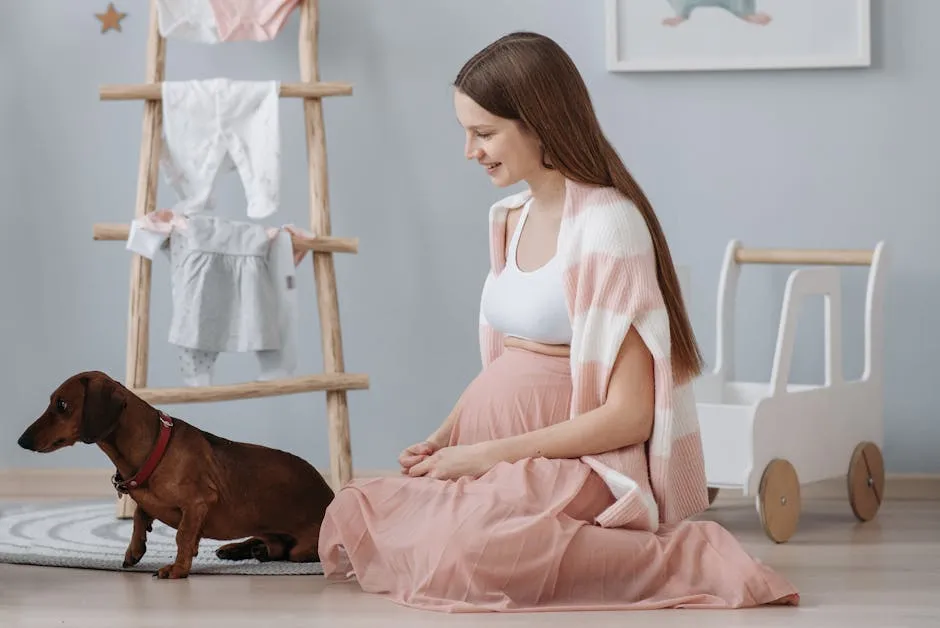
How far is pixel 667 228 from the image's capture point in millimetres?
2941

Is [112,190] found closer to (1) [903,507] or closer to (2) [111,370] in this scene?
(2) [111,370]

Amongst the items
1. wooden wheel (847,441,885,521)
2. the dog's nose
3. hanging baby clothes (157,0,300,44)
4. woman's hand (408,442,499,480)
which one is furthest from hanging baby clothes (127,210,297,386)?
wooden wheel (847,441,885,521)

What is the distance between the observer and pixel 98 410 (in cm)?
191

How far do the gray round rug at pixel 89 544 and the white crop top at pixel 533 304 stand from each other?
0.50 meters

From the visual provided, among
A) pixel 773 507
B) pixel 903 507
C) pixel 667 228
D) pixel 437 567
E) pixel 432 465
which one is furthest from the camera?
pixel 667 228

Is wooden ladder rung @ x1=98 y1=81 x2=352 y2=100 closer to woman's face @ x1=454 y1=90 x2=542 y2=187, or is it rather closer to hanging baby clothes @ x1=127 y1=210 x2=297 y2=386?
hanging baby clothes @ x1=127 y1=210 x2=297 y2=386

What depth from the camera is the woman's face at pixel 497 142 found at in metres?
1.84

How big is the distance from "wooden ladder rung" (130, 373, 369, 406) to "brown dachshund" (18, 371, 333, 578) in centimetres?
61

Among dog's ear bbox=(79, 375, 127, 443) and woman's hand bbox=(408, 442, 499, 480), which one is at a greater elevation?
dog's ear bbox=(79, 375, 127, 443)

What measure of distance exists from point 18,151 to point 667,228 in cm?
147

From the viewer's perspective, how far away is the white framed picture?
2828 millimetres

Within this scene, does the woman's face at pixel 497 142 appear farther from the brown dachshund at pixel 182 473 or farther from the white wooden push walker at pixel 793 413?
the white wooden push walker at pixel 793 413

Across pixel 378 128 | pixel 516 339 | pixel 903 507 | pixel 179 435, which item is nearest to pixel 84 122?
pixel 378 128

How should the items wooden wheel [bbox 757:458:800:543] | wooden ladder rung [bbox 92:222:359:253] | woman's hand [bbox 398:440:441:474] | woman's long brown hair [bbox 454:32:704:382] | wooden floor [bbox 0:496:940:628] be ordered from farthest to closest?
wooden ladder rung [bbox 92:222:359:253] → wooden wheel [bbox 757:458:800:543] → woman's hand [bbox 398:440:441:474] → woman's long brown hair [bbox 454:32:704:382] → wooden floor [bbox 0:496:940:628]
